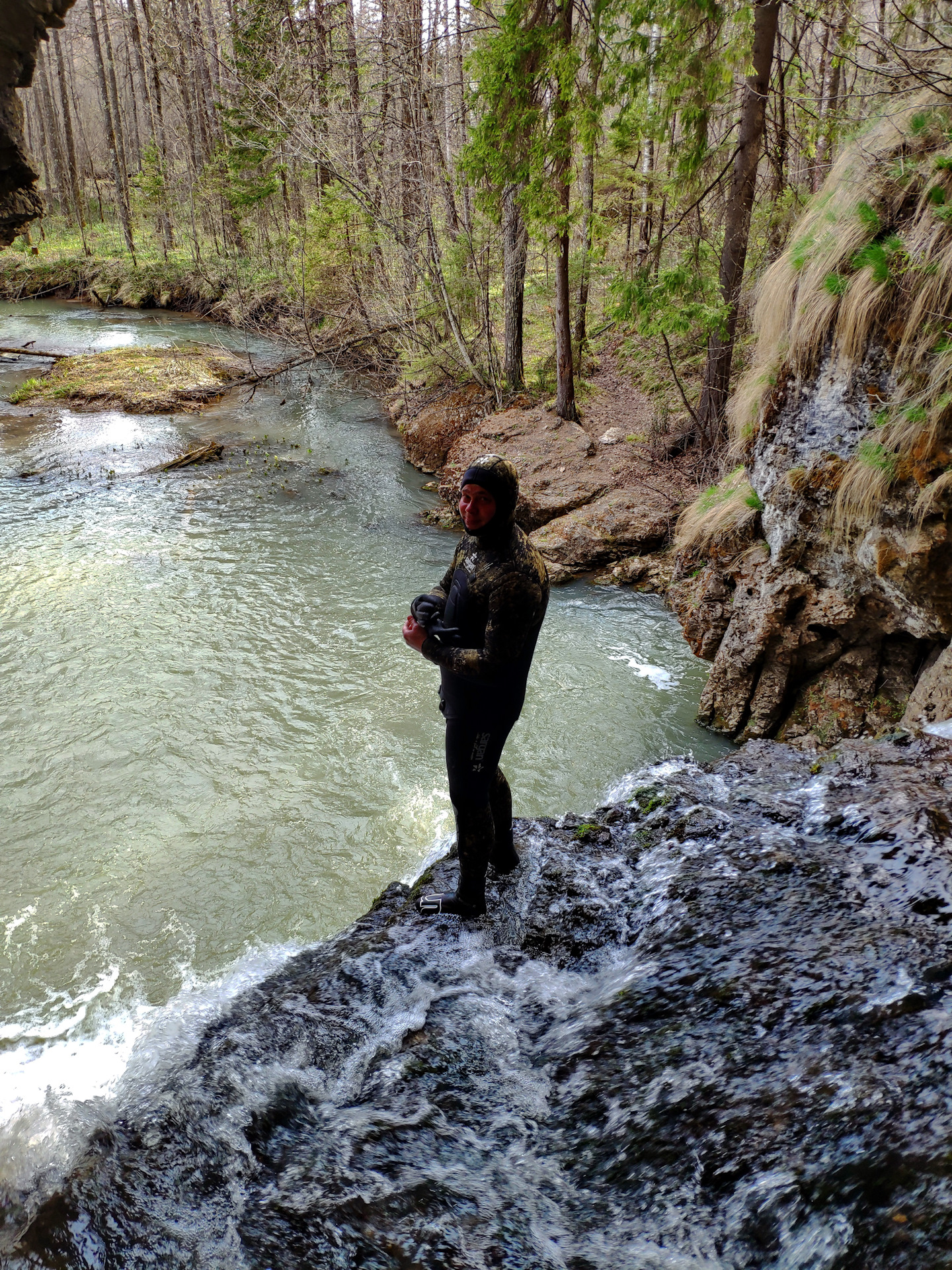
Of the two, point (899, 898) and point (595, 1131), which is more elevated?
point (899, 898)

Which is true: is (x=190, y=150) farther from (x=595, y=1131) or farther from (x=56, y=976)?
(x=595, y=1131)

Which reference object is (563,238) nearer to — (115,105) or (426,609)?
(426,609)

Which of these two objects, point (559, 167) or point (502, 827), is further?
point (559, 167)

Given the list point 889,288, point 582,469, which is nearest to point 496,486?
point 889,288

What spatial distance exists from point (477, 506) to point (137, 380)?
52.7 ft

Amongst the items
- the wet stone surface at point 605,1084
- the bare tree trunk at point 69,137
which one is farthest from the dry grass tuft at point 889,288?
the bare tree trunk at point 69,137

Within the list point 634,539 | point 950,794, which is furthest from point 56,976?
point 634,539

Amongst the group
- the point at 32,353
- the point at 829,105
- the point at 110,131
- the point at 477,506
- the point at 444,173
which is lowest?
the point at 477,506

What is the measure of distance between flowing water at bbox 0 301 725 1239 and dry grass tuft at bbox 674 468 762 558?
1.14 metres

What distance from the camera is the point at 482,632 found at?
3029 mm

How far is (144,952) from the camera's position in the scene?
12.9ft

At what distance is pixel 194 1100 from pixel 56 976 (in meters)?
1.63

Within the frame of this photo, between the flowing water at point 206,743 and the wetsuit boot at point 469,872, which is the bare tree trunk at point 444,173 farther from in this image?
the wetsuit boot at point 469,872

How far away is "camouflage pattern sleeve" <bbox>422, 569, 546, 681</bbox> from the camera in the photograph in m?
2.82
